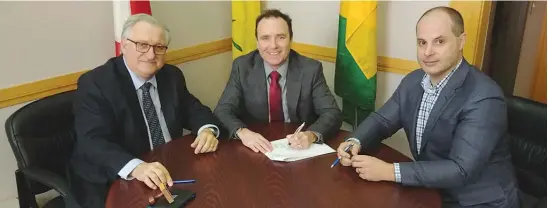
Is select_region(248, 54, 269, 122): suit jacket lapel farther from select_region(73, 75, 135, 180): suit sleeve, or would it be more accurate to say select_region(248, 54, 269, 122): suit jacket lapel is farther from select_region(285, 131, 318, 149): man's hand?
select_region(73, 75, 135, 180): suit sleeve

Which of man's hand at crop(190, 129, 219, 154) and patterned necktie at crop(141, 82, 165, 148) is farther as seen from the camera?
patterned necktie at crop(141, 82, 165, 148)

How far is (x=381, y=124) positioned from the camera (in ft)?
6.87

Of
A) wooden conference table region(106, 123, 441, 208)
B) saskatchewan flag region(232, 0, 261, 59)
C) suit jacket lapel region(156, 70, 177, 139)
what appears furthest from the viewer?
saskatchewan flag region(232, 0, 261, 59)

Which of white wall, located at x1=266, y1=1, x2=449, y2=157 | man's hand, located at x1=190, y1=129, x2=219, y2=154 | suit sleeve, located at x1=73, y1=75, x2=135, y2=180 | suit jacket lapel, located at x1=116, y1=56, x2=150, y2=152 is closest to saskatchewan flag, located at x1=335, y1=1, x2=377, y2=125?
white wall, located at x1=266, y1=1, x2=449, y2=157

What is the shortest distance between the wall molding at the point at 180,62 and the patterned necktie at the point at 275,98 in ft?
2.93

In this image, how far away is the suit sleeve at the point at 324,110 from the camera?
7.31ft

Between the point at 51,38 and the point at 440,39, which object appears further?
the point at 51,38

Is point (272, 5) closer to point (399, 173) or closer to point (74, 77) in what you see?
point (74, 77)

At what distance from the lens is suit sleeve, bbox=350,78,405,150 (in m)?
2.06

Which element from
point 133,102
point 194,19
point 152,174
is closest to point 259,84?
point 133,102

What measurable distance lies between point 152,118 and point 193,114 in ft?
0.66

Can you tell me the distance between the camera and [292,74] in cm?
245

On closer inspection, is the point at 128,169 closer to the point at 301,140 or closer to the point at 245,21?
the point at 301,140

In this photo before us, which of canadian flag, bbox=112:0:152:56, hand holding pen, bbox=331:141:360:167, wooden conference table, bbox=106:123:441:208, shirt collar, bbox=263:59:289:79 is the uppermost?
canadian flag, bbox=112:0:152:56
